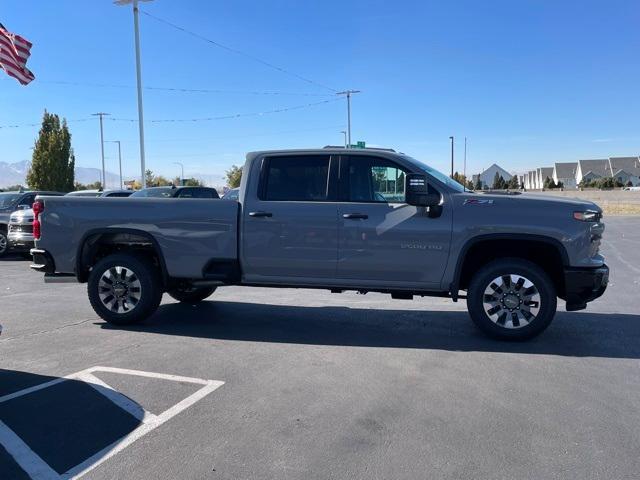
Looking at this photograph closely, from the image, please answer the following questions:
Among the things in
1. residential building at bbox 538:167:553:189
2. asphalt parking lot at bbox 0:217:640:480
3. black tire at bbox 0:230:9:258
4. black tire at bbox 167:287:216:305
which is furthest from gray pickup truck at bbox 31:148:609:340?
residential building at bbox 538:167:553:189

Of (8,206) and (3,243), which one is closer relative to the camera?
(3,243)

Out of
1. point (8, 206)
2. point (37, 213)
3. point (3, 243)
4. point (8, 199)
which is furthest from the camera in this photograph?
point (8, 199)

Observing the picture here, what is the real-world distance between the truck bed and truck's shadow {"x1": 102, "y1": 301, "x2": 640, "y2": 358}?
2.70 feet

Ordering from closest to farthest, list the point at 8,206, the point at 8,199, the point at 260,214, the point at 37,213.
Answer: the point at 260,214 < the point at 37,213 < the point at 8,206 < the point at 8,199

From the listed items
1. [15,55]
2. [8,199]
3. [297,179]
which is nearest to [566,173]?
[8,199]

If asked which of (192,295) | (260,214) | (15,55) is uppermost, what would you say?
(15,55)

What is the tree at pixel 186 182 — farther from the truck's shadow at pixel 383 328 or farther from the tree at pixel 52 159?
the truck's shadow at pixel 383 328

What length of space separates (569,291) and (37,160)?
167ft

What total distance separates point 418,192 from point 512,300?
1.53 m

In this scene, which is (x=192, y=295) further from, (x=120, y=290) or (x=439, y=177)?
(x=439, y=177)

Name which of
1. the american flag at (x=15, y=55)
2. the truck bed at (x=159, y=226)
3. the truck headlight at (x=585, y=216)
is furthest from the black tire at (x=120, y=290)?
the american flag at (x=15, y=55)

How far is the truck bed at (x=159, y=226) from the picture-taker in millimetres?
6402

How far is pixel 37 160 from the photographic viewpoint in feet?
158

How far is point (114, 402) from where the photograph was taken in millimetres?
4234
